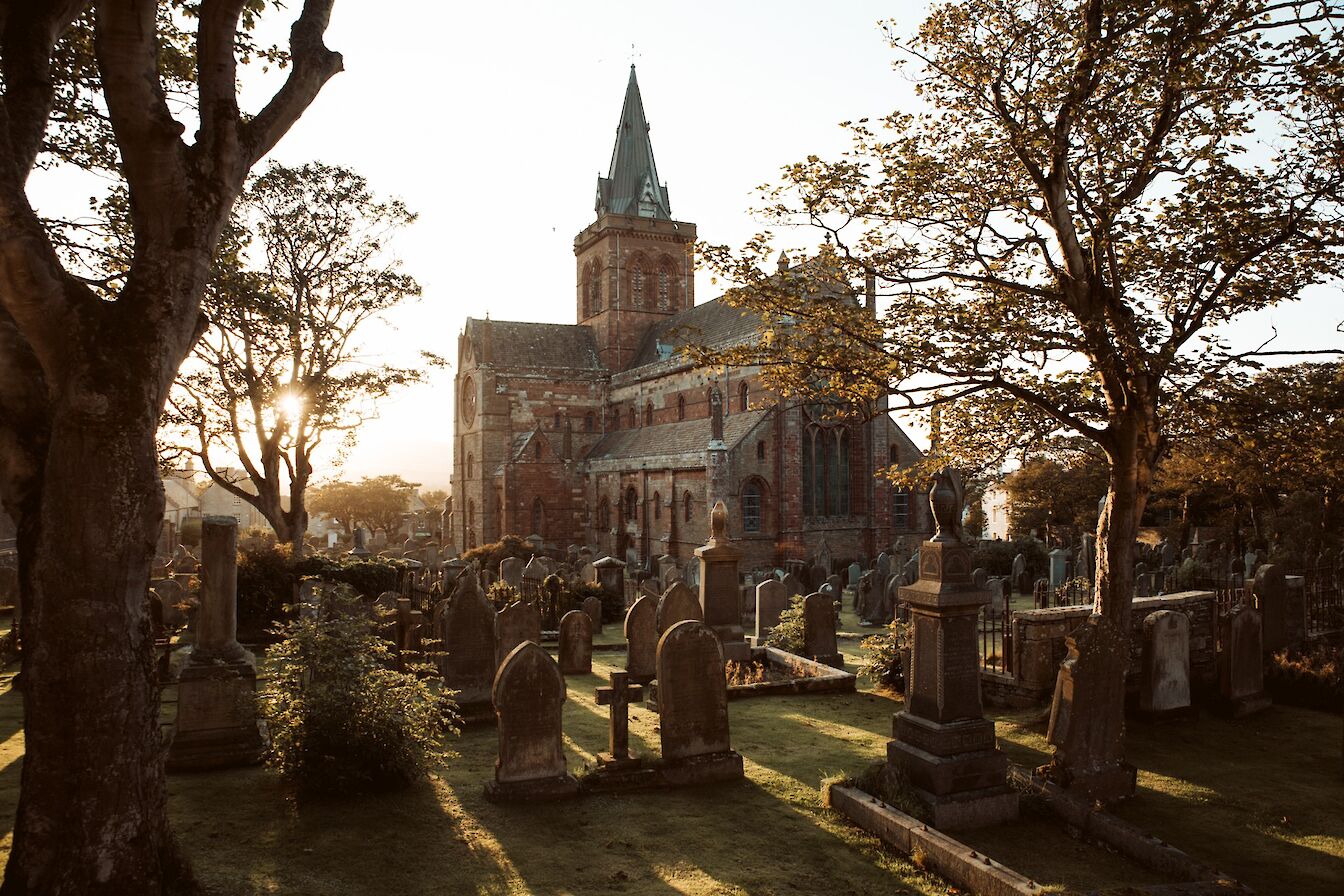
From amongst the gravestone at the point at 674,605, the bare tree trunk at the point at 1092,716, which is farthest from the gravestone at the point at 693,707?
the gravestone at the point at 674,605

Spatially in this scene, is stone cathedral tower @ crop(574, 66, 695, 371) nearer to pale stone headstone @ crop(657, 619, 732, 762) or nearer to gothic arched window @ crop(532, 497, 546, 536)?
gothic arched window @ crop(532, 497, 546, 536)

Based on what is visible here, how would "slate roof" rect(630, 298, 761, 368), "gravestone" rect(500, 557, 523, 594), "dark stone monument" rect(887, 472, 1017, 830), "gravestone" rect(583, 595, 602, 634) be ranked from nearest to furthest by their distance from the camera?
"dark stone monument" rect(887, 472, 1017, 830) → "gravestone" rect(583, 595, 602, 634) → "gravestone" rect(500, 557, 523, 594) → "slate roof" rect(630, 298, 761, 368)

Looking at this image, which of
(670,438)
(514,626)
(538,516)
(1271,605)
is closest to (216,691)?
(514,626)

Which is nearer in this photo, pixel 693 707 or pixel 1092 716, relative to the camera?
pixel 1092 716

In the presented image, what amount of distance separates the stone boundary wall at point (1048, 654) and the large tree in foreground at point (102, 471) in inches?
352

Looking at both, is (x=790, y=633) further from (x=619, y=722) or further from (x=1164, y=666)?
(x=619, y=722)

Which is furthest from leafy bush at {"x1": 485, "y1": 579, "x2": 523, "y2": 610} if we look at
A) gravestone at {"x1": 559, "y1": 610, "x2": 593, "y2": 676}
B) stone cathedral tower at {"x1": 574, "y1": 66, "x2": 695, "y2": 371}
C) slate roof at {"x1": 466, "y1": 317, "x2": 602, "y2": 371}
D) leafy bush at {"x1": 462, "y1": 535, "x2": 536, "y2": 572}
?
stone cathedral tower at {"x1": 574, "y1": 66, "x2": 695, "y2": 371}

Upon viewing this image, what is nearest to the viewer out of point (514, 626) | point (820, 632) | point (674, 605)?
point (674, 605)

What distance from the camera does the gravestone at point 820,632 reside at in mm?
12930

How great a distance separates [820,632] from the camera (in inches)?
512

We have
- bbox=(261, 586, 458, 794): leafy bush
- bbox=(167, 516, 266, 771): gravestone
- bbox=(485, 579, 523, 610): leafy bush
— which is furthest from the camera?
bbox=(485, 579, 523, 610): leafy bush

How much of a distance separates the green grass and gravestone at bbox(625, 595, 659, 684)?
113 inches

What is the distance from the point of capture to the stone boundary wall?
10.3 metres

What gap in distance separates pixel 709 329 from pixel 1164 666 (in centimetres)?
2862
